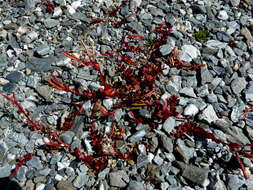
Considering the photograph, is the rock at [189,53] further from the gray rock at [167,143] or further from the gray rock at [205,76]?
the gray rock at [167,143]

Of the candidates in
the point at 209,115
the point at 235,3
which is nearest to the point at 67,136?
the point at 209,115

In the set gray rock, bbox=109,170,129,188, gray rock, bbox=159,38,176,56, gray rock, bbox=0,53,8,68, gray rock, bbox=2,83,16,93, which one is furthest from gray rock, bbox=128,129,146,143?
gray rock, bbox=0,53,8,68

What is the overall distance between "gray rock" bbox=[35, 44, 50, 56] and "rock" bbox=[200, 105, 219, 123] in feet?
8.80

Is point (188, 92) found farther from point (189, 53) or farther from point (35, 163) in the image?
point (35, 163)

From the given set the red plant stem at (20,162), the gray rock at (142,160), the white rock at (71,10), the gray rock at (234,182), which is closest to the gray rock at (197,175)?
the gray rock at (234,182)

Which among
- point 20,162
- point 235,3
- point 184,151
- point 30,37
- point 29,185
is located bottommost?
point 29,185

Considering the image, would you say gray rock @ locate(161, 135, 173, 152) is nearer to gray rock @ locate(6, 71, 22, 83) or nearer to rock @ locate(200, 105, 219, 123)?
rock @ locate(200, 105, 219, 123)

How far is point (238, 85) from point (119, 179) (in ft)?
8.30

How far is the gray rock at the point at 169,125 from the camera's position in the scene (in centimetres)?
456

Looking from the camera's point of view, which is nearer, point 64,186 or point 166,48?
point 64,186

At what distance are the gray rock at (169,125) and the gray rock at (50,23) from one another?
2.66m

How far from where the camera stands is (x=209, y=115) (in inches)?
189

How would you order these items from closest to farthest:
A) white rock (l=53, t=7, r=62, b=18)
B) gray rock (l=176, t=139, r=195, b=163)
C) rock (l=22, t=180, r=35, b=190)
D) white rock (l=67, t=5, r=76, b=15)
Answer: rock (l=22, t=180, r=35, b=190)
gray rock (l=176, t=139, r=195, b=163)
white rock (l=53, t=7, r=62, b=18)
white rock (l=67, t=5, r=76, b=15)

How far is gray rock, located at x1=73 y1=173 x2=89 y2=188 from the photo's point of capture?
13.4 feet
